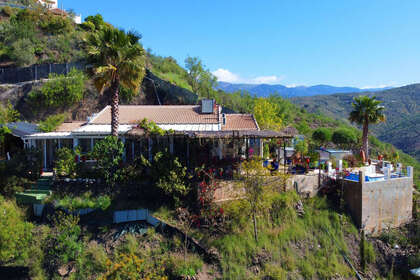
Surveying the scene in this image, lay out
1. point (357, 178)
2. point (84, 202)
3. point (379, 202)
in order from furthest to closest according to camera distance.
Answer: point (379, 202)
point (357, 178)
point (84, 202)

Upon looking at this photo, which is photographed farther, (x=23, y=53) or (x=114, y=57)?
(x=23, y=53)

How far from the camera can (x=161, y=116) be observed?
69.7ft

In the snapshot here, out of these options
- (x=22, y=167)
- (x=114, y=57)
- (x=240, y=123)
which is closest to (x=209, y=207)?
(x=240, y=123)

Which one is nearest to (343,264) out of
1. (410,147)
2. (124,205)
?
(124,205)

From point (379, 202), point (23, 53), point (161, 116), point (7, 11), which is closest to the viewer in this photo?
point (379, 202)

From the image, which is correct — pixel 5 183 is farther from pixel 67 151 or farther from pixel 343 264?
pixel 343 264

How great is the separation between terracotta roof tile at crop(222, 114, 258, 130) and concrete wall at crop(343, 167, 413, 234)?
24.9 feet

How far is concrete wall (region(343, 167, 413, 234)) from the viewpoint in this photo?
16.0m

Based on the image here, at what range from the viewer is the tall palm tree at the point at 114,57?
14.9m

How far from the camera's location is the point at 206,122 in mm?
20188

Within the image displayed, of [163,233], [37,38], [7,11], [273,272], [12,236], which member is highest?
[7,11]

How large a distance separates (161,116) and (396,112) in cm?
8977

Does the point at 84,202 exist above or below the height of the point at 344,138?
below

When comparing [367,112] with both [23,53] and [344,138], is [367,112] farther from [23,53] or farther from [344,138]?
[23,53]
